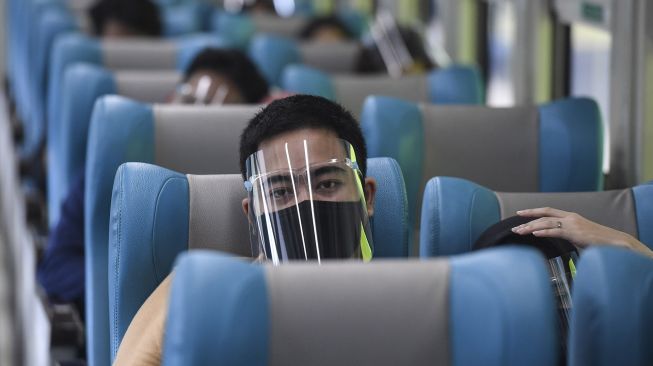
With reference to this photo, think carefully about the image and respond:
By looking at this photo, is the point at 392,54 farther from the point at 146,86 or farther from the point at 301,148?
the point at 301,148

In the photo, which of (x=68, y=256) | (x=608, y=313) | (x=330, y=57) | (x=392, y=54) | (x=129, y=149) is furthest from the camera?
(x=392, y=54)

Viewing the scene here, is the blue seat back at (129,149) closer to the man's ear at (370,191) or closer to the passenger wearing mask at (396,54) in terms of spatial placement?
the man's ear at (370,191)

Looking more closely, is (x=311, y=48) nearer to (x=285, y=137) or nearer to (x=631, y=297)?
(x=285, y=137)

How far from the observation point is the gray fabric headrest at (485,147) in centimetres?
297

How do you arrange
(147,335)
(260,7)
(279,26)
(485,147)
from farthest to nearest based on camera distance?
1. (260,7)
2. (279,26)
3. (485,147)
4. (147,335)

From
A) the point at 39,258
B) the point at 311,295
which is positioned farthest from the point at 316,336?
the point at 39,258

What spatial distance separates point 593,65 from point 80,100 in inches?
61.0

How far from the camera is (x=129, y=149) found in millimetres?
2734

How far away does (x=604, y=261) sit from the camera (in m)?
1.48

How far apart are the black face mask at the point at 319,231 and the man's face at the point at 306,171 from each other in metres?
0.02

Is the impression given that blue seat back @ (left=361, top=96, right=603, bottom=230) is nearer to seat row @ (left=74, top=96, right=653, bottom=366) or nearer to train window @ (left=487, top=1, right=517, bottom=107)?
seat row @ (left=74, top=96, right=653, bottom=366)

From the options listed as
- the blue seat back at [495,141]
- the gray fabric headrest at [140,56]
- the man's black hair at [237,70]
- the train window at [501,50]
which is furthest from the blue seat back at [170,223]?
the gray fabric headrest at [140,56]

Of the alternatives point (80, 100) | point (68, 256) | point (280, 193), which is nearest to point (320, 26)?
point (80, 100)

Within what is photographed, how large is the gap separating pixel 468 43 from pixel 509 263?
4.12 meters
